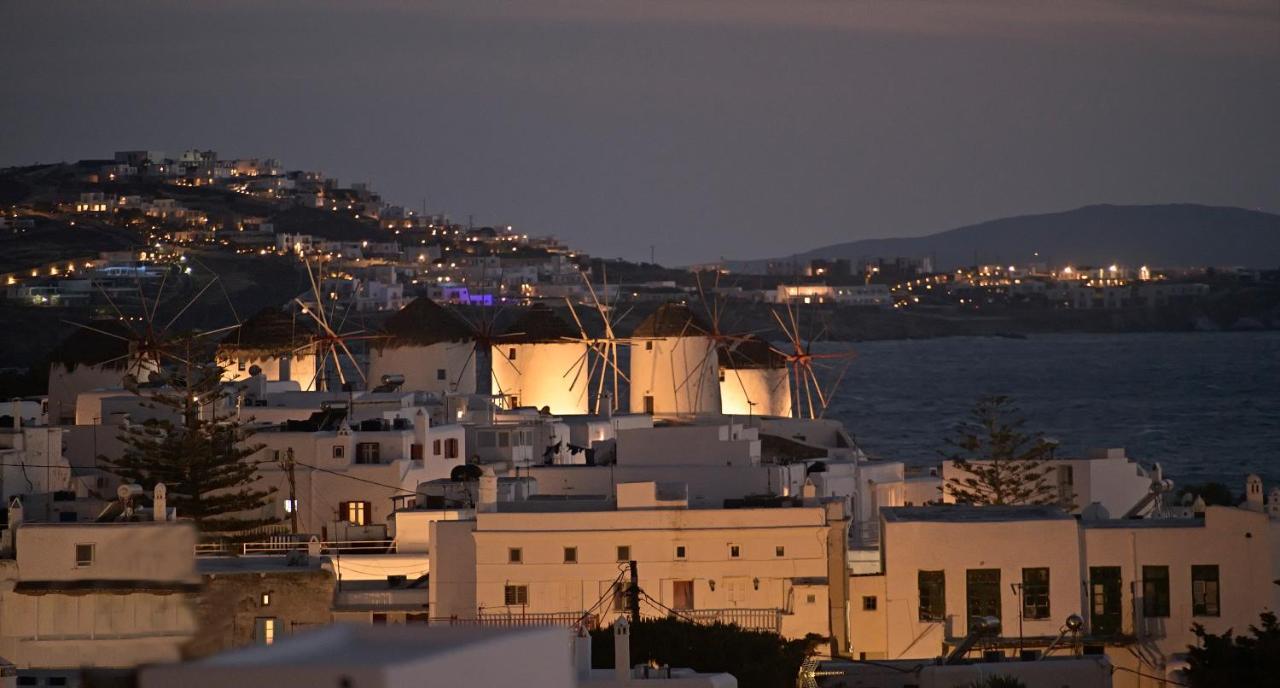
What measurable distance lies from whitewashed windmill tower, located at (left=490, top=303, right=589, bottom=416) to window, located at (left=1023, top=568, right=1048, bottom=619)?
32.8m

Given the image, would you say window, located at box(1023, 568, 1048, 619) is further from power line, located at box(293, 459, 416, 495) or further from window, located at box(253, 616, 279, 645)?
power line, located at box(293, 459, 416, 495)

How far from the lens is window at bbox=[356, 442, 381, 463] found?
32562 millimetres

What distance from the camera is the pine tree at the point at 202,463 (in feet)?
105

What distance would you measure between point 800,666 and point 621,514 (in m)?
5.52

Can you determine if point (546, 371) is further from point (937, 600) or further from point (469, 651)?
point (469, 651)

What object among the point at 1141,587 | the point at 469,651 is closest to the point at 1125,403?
the point at 1141,587

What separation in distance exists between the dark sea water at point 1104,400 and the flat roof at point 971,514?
4477 centimetres

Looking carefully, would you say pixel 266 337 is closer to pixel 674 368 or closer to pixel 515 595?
pixel 674 368

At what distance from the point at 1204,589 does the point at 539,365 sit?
34.7 meters

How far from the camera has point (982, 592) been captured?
22953 millimetres

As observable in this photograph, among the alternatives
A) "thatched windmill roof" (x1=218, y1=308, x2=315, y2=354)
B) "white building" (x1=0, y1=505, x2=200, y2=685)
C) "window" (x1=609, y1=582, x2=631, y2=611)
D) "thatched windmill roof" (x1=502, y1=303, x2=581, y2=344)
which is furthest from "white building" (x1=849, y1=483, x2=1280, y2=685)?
→ "thatched windmill roof" (x1=502, y1=303, x2=581, y2=344)

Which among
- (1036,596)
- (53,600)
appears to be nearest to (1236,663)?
(1036,596)

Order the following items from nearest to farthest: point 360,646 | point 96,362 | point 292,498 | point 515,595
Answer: point 360,646
point 515,595
point 292,498
point 96,362

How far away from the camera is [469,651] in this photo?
143 inches
